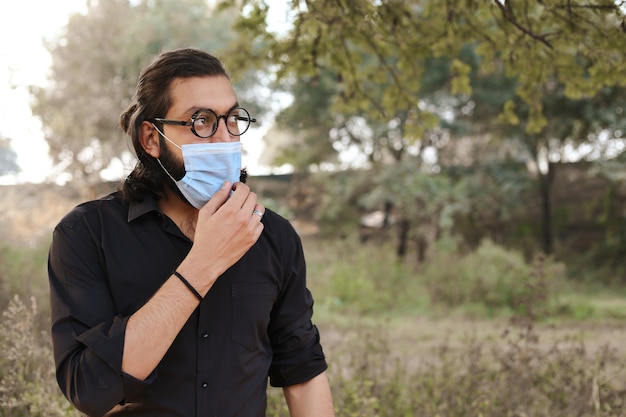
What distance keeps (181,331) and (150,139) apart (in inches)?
25.8

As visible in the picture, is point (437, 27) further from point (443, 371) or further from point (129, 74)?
point (129, 74)

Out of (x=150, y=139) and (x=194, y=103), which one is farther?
(x=150, y=139)

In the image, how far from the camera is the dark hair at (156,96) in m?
1.99

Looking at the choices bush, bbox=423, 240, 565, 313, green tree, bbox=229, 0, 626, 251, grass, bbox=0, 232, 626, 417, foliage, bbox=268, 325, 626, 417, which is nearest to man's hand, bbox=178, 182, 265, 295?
grass, bbox=0, 232, 626, 417

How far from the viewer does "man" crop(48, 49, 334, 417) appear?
162 cm

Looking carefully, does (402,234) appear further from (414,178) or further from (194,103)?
(194,103)

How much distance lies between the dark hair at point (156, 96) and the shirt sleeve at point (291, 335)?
48 centimetres

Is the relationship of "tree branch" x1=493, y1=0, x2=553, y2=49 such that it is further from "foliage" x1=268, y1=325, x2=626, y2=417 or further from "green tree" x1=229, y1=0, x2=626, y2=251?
"foliage" x1=268, y1=325, x2=626, y2=417

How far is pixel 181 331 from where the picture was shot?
1825mm

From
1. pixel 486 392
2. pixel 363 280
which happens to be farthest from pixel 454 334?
Result: pixel 486 392

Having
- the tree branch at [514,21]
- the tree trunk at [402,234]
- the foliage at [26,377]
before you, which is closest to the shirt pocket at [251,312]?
the foliage at [26,377]

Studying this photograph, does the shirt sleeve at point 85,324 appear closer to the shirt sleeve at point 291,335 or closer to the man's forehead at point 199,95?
the man's forehead at point 199,95

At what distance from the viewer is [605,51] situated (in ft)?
11.2

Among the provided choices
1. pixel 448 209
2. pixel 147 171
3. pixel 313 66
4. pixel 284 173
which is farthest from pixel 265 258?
pixel 284 173
